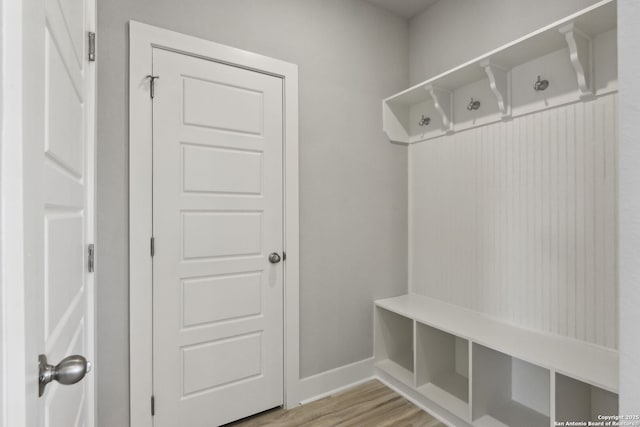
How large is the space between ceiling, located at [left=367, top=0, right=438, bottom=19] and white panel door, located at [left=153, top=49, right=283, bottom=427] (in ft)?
3.79

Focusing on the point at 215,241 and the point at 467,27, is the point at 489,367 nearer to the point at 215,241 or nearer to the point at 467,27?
the point at 215,241

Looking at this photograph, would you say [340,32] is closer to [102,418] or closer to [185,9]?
[185,9]

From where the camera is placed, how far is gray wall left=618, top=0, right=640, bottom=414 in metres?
0.31

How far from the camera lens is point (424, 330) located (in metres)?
2.10

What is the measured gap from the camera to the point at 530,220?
6.07ft

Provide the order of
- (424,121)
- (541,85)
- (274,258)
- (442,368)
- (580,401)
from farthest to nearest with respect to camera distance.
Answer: (424,121)
(442,368)
(274,258)
(541,85)
(580,401)

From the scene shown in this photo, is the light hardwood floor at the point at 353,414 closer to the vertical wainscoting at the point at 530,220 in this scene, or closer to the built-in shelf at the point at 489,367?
the built-in shelf at the point at 489,367

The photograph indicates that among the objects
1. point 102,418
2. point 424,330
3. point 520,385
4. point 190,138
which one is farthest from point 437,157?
point 102,418

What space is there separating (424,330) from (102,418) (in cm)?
180

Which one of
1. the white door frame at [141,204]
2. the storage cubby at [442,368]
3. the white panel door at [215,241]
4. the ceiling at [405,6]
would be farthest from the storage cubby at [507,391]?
the ceiling at [405,6]

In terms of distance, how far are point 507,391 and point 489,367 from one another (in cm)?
25

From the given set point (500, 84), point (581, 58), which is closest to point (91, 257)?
point (500, 84)

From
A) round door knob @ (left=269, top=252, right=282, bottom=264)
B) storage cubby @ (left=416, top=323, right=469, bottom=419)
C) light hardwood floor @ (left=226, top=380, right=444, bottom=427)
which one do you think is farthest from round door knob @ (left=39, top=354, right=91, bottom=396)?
storage cubby @ (left=416, top=323, right=469, bottom=419)

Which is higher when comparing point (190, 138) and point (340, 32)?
point (340, 32)
